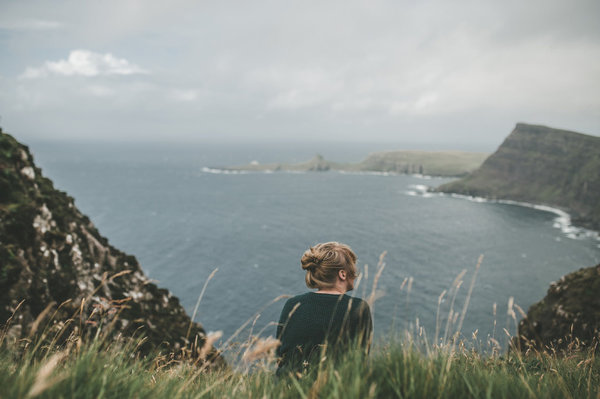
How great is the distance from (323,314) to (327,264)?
2.02 ft

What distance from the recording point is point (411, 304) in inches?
2153

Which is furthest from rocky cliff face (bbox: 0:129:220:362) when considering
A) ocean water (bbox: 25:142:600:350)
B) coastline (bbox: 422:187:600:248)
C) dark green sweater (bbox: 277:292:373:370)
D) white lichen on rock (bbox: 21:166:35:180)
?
coastline (bbox: 422:187:600:248)

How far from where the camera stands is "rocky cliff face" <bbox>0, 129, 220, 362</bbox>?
9227 mm

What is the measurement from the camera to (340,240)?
85.1 m

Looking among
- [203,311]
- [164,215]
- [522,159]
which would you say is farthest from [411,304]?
[522,159]

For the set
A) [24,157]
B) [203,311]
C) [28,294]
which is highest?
[24,157]

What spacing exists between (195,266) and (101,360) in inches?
2689

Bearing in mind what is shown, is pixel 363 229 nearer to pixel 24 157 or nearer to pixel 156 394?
pixel 24 157

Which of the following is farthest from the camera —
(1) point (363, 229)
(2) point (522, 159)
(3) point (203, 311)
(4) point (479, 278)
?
(2) point (522, 159)

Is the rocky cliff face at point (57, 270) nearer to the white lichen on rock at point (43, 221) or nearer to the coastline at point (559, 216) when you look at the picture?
the white lichen on rock at point (43, 221)

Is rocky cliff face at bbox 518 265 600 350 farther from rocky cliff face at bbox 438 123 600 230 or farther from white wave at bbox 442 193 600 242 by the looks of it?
rocky cliff face at bbox 438 123 600 230

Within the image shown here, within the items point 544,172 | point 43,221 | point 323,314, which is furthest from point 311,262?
point 544,172

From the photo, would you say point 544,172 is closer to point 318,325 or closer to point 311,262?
point 311,262

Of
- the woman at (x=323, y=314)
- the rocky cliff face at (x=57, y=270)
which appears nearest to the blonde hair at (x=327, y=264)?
the woman at (x=323, y=314)
